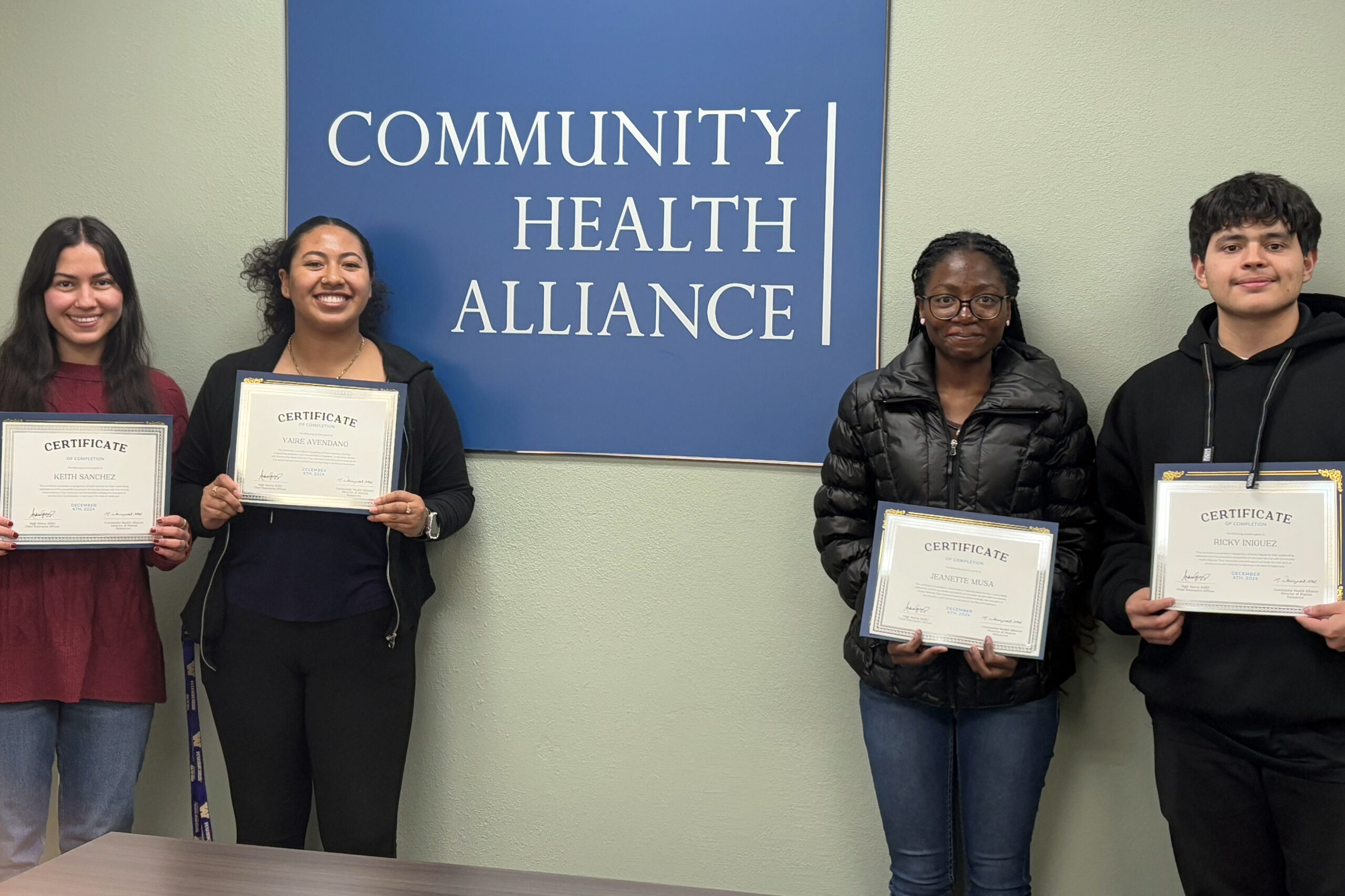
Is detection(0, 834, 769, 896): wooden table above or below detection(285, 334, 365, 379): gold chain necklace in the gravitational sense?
below

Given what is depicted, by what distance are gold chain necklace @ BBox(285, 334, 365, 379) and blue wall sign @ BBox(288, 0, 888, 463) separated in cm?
19

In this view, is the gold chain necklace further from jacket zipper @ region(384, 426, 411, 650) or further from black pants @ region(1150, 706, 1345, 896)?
black pants @ region(1150, 706, 1345, 896)

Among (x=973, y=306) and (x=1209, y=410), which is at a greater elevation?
(x=973, y=306)

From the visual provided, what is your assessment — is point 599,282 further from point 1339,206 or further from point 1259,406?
point 1339,206

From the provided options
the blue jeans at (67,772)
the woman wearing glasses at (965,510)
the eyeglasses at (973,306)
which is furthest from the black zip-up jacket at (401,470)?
the eyeglasses at (973,306)

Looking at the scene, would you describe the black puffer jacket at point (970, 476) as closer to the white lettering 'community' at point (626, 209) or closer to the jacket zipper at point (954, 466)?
the jacket zipper at point (954, 466)

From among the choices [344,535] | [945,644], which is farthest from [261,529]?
[945,644]

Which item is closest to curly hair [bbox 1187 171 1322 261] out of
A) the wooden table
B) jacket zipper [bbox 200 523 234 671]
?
the wooden table

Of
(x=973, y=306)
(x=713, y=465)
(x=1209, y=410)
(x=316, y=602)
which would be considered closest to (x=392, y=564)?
(x=316, y=602)

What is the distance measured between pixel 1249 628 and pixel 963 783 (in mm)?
628

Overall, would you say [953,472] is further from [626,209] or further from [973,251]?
[626,209]

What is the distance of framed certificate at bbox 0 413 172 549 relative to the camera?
2172 mm

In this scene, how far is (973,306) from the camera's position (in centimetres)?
200

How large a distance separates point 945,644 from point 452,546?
49.0 inches
